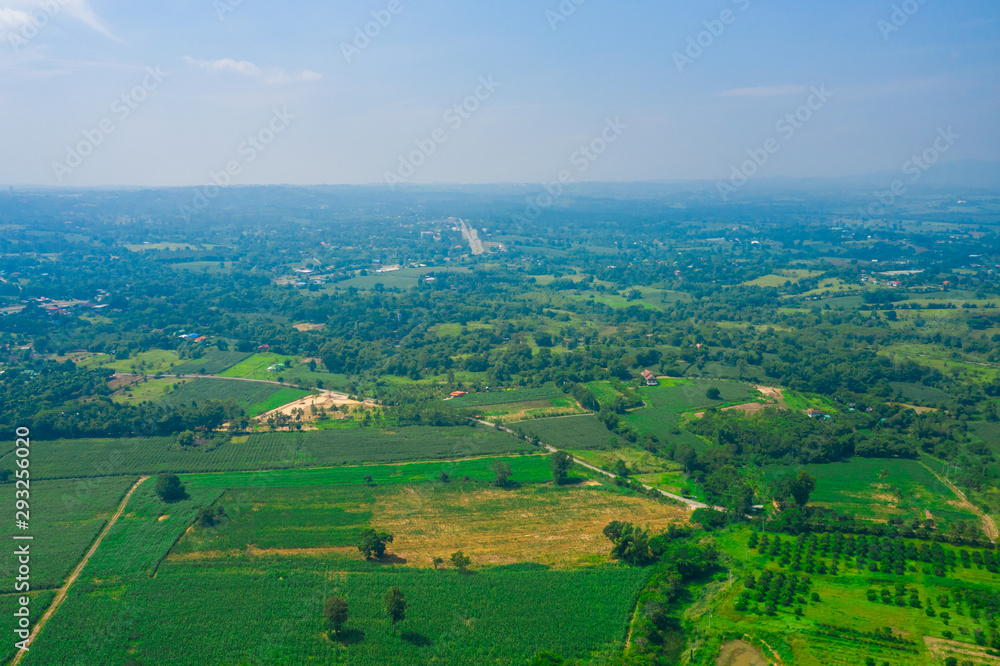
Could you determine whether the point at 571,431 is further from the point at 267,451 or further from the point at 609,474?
the point at 267,451

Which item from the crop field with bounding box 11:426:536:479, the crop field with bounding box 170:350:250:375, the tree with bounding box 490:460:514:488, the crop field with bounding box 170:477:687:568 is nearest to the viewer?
the crop field with bounding box 170:477:687:568

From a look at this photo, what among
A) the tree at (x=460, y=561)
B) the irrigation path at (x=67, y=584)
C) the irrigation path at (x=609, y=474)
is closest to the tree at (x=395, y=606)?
the tree at (x=460, y=561)

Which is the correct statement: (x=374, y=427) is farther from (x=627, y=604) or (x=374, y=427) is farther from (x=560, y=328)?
(x=560, y=328)

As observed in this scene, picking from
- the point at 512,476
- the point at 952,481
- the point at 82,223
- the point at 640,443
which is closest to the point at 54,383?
the point at 512,476

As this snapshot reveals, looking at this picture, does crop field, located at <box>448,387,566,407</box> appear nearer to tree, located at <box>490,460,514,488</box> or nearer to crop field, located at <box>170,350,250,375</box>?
tree, located at <box>490,460,514,488</box>

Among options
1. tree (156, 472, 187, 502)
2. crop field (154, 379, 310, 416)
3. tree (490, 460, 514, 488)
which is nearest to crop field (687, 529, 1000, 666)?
tree (490, 460, 514, 488)

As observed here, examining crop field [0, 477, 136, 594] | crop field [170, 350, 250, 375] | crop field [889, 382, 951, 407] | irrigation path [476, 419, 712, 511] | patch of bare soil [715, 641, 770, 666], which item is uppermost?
crop field [889, 382, 951, 407]

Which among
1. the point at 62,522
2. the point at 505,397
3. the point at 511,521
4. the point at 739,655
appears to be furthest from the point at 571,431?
the point at 62,522
